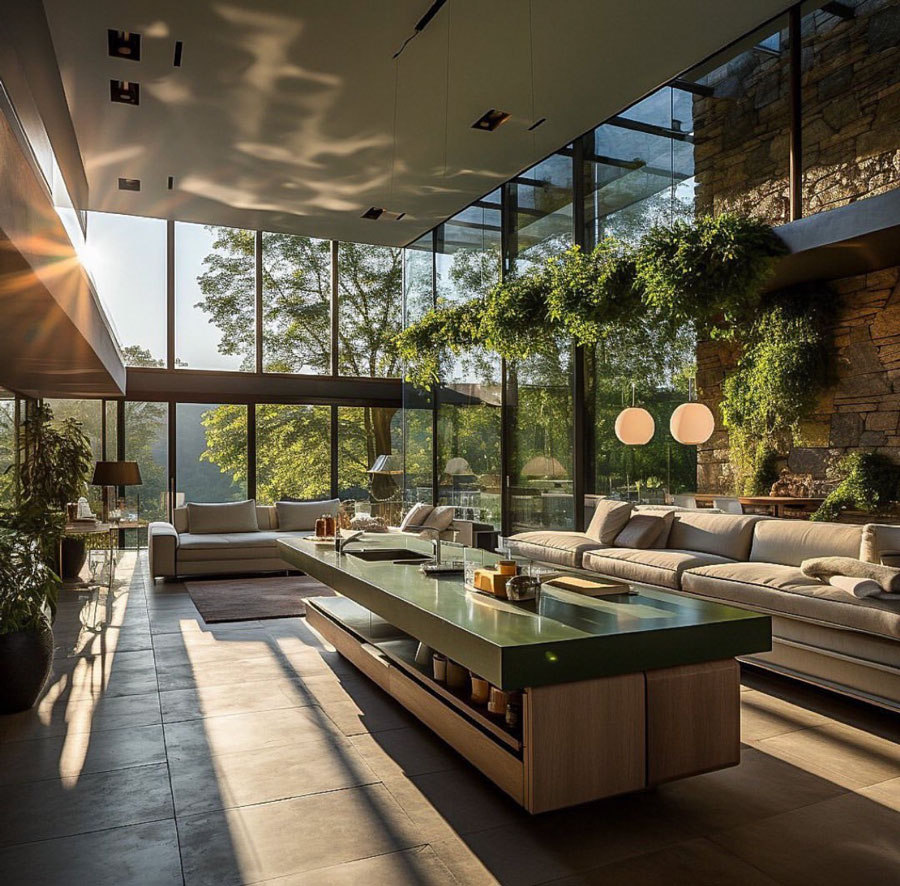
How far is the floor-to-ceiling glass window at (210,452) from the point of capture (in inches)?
439

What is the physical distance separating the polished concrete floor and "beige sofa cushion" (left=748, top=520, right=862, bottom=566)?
96 centimetres

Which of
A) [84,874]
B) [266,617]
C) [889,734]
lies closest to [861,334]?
[889,734]

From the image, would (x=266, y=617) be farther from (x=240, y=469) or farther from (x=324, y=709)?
(x=240, y=469)

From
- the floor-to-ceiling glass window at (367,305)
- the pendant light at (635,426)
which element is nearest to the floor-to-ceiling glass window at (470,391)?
the floor-to-ceiling glass window at (367,305)

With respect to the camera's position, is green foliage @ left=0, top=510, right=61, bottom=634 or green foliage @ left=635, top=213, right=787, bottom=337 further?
green foliage @ left=635, top=213, right=787, bottom=337

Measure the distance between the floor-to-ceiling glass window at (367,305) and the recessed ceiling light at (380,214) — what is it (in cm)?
261

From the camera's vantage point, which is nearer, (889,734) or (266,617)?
(889,734)

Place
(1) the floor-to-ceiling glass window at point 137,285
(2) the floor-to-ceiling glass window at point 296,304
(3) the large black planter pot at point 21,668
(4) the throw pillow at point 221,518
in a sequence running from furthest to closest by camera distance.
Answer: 1. (2) the floor-to-ceiling glass window at point 296,304
2. (1) the floor-to-ceiling glass window at point 137,285
3. (4) the throw pillow at point 221,518
4. (3) the large black planter pot at point 21,668

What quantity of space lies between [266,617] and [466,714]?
349 cm

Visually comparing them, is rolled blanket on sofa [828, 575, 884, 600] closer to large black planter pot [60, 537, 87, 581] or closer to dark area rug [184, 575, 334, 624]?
dark area rug [184, 575, 334, 624]

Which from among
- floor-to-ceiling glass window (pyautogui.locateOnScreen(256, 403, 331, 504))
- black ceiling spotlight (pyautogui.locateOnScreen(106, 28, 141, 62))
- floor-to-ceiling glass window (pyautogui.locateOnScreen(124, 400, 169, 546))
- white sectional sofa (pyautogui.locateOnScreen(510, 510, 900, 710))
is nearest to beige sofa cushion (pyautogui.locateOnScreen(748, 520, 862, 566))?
white sectional sofa (pyautogui.locateOnScreen(510, 510, 900, 710))

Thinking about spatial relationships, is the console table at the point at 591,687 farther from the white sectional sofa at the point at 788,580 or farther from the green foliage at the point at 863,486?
the green foliage at the point at 863,486

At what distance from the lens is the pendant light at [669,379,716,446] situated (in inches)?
261

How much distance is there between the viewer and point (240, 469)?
11.5 metres
